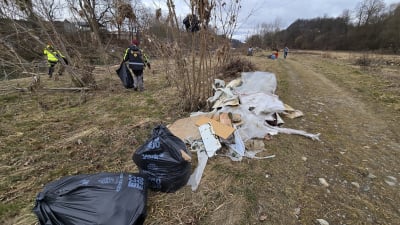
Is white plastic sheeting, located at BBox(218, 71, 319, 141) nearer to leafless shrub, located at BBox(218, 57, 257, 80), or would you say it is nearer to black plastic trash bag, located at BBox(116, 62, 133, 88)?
leafless shrub, located at BBox(218, 57, 257, 80)

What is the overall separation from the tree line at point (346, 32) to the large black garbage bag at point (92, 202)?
98.7ft

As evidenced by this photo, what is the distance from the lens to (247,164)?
2.27 meters

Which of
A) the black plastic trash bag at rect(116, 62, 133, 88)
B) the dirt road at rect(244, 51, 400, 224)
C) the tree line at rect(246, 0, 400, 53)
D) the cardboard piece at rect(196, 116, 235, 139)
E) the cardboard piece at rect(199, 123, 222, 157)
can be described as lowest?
the dirt road at rect(244, 51, 400, 224)

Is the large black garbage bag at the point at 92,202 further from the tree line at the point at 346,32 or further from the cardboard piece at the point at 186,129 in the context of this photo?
the tree line at the point at 346,32

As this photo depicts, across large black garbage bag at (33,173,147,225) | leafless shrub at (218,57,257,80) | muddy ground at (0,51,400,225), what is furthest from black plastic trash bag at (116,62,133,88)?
large black garbage bag at (33,173,147,225)

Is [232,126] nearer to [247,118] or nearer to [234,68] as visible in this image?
[247,118]

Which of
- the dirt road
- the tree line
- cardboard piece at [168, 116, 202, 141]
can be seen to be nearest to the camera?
the dirt road

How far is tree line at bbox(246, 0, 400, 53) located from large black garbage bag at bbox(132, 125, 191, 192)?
2965 cm

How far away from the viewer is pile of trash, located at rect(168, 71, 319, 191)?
2424 millimetres

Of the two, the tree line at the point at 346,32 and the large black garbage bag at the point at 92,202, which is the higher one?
the tree line at the point at 346,32

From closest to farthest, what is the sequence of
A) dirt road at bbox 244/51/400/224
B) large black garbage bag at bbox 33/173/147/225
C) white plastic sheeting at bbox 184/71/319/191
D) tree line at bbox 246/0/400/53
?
large black garbage bag at bbox 33/173/147/225
dirt road at bbox 244/51/400/224
white plastic sheeting at bbox 184/71/319/191
tree line at bbox 246/0/400/53

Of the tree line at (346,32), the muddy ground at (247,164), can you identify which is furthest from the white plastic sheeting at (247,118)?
the tree line at (346,32)

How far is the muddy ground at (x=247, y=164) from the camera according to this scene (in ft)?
5.51

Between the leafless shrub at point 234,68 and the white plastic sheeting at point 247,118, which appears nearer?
the white plastic sheeting at point 247,118
